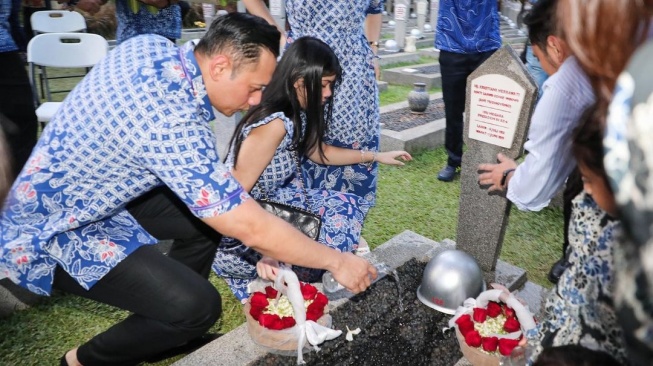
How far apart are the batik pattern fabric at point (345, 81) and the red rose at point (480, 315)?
147 centimetres

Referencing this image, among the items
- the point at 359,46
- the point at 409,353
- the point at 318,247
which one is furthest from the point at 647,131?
the point at 359,46

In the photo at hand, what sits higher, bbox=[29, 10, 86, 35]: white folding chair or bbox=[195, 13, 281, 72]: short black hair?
bbox=[195, 13, 281, 72]: short black hair

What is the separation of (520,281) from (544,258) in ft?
2.27

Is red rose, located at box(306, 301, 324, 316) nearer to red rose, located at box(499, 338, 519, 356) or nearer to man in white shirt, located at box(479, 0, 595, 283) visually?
red rose, located at box(499, 338, 519, 356)

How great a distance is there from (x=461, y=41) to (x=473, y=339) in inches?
106

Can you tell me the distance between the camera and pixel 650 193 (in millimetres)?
629

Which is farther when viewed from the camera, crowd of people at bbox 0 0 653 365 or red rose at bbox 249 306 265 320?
red rose at bbox 249 306 265 320

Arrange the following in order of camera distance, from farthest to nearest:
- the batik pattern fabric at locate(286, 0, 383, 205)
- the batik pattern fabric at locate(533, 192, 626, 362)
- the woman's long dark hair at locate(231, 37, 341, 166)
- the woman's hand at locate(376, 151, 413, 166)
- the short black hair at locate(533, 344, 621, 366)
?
1. the batik pattern fabric at locate(286, 0, 383, 205)
2. the woman's hand at locate(376, 151, 413, 166)
3. the woman's long dark hair at locate(231, 37, 341, 166)
4. the batik pattern fabric at locate(533, 192, 626, 362)
5. the short black hair at locate(533, 344, 621, 366)

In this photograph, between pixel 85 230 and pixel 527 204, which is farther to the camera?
pixel 527 204

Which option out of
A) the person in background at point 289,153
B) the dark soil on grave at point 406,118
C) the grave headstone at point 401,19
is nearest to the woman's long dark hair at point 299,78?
the person in background at point 289,153

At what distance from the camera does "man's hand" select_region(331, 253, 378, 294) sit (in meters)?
1.86

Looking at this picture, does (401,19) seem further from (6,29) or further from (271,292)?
(271,292)

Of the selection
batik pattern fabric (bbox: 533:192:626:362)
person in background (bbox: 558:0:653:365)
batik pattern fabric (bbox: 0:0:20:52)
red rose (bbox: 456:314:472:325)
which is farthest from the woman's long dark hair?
person in background (bbox: 558:0:653:365)

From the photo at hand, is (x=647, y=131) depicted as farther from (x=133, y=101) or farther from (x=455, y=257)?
(x=455, y=257)
